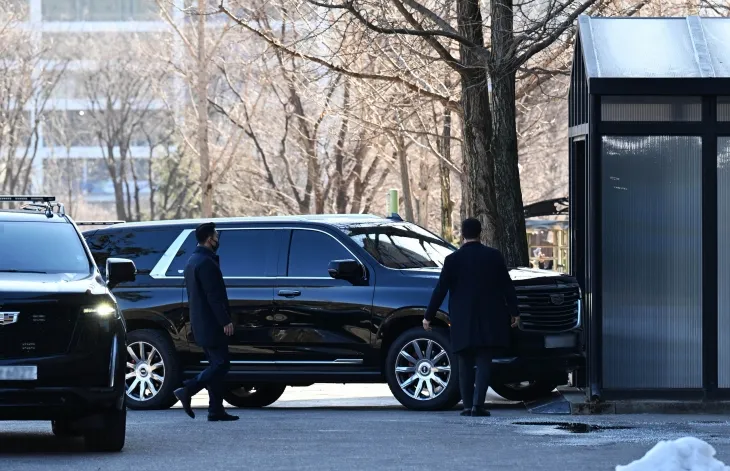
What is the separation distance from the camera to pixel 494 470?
9.95 m

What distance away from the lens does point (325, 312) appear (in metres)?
15.2

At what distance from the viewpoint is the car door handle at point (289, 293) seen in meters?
15.3

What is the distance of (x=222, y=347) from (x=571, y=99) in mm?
4482

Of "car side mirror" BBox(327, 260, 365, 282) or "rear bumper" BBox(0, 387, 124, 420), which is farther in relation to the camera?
"car side mirror" BBox(327, 260, 365, 282)

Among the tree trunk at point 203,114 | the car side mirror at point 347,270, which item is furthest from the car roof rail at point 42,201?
the tree trunk at point 203,114

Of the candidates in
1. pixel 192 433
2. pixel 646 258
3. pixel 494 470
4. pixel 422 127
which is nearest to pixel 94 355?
pixel 192 433

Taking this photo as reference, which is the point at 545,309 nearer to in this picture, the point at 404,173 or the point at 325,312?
the point at 325,312

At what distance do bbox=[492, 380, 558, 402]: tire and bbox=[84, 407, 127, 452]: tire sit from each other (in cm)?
543

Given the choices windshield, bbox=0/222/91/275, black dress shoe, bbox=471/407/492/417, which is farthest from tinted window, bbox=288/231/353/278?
windshield, bbox=0/222/91/275

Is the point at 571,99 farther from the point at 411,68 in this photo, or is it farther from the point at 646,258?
the point at 411,68

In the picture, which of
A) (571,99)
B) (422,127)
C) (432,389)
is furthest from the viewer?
(422,127)

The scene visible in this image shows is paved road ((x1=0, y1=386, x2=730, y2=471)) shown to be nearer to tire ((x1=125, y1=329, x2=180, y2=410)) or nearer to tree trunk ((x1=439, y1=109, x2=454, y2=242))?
tire ((x1=125, y1=329, x2=180, y2=410))

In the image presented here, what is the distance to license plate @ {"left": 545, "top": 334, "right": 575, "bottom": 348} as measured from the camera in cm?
1476

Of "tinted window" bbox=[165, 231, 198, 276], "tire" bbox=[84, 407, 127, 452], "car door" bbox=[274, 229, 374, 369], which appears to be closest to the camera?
"tire" bbox=[84, 407, 127, 452]
